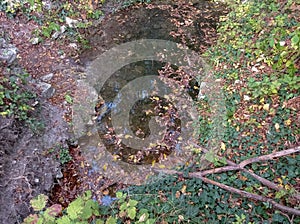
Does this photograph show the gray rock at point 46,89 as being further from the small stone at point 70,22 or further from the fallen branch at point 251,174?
the fallen branch at point 251,174

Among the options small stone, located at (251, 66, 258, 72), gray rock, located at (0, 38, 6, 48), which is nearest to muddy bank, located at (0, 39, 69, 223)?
gray rock, located at (0, 38, 6, 48)

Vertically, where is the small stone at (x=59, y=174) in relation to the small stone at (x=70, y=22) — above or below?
below

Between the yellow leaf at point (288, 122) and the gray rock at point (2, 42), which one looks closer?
the yellow leaf at point (288, 122)

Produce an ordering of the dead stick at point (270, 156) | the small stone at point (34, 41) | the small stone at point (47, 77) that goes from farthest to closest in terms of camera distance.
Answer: the small stone at point (34, 41)
the small stone at point (47, 77)
the dead stick at point (270, 156)

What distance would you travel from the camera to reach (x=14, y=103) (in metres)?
4.00


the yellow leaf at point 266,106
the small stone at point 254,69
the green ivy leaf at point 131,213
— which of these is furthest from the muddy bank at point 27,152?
the small stone at point 254,69

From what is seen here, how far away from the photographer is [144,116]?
4.54 metres

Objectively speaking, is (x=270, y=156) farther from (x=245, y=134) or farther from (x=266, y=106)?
(x=266, y=106)

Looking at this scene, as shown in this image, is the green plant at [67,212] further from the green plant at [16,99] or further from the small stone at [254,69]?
the small stone at [254,69]

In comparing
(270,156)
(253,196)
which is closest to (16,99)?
(253,196)

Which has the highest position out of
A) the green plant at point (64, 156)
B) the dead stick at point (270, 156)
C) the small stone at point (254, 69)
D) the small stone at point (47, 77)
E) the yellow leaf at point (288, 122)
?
the small stone at point (254, 69)

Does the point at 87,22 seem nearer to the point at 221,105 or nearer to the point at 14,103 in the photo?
the point at 14,103

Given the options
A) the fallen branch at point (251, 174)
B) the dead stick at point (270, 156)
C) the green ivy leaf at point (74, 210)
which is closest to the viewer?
the green ivy leaf at point (74, 210)

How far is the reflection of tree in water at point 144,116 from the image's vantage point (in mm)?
4062
